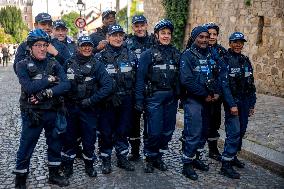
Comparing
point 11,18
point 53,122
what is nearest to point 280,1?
point 53,122

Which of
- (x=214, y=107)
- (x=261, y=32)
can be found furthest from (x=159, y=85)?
(x=261, y=32)

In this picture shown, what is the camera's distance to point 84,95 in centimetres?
553

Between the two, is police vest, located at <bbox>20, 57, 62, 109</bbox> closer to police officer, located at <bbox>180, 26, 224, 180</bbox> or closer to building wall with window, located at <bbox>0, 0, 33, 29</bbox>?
police officer, located at <bbox>180, 26, 224, 180</bbox>

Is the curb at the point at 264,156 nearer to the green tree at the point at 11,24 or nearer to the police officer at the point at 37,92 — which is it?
the police officer at the point at 37,92

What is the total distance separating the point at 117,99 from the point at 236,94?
5.72ft

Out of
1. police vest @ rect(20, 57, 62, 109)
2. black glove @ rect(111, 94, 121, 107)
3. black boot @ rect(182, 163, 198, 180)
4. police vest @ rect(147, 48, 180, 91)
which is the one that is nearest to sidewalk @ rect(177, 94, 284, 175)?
black boot @ rect(182, 163, 198, 180)

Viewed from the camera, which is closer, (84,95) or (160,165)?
(84,95)

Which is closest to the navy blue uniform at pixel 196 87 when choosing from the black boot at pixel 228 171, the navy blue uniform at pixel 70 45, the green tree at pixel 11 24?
the black boot at pixel 228 171

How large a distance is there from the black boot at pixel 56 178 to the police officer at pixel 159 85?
4.10 feet

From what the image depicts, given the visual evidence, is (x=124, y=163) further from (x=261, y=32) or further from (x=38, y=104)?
(x=261, y=32)

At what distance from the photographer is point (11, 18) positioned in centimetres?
5816

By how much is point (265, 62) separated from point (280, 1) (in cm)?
207

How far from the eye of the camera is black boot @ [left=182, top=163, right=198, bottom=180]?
18.7 feet

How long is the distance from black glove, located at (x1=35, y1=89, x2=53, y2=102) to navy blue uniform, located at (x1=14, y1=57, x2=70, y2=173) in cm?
4
